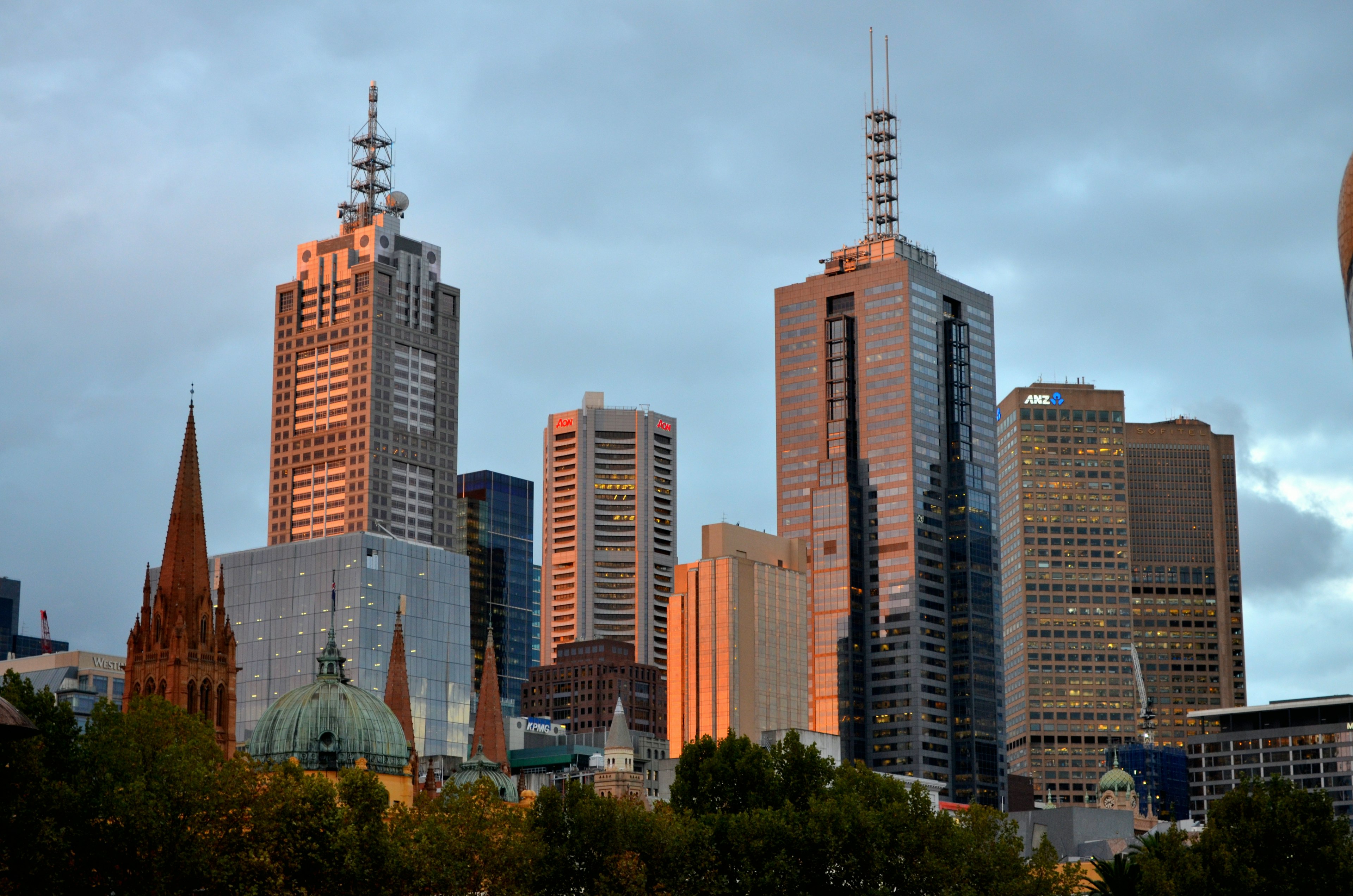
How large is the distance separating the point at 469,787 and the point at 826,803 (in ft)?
77.3

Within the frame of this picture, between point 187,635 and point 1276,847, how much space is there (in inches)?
4317

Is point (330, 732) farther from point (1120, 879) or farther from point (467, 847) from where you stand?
point (1120, 879)

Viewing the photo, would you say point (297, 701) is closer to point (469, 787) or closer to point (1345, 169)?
point (469, 787)

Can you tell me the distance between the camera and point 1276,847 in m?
118

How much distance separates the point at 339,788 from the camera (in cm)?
10956

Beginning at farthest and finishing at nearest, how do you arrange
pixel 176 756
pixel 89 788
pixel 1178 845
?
pixel 1178 845 < pixel 176 756 < pixel 89 788

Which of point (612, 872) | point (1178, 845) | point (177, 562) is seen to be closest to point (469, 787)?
point (612, 872)

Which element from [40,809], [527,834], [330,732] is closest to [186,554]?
[330,732]

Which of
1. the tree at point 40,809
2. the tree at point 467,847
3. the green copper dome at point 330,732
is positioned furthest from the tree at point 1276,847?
the green copper dome at point 330,732

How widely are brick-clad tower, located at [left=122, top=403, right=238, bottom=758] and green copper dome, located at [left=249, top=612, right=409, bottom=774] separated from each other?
2132cm

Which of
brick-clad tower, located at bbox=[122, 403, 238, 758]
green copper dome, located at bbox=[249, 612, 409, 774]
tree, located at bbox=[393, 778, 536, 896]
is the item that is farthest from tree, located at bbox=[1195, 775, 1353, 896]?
brick-clad tower, located at bbox=[122, 403, 238, 758]

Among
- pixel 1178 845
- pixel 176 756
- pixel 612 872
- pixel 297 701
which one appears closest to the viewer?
pixel 176 756

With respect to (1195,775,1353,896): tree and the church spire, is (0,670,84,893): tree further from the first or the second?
the church spire

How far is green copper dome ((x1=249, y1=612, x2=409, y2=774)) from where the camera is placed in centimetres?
16200
